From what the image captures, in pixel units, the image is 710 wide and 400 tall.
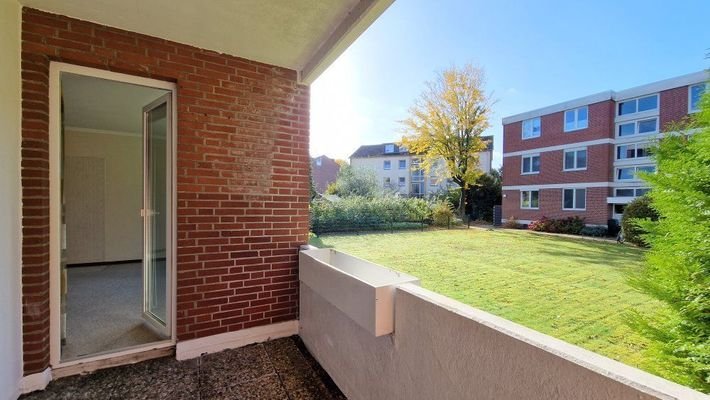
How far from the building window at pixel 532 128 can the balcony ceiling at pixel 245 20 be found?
1911 cm

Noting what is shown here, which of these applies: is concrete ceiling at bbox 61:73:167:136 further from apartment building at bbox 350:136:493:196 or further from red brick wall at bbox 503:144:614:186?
apartment building at bbox 350:136:493:196

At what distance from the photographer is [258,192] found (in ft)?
9.64

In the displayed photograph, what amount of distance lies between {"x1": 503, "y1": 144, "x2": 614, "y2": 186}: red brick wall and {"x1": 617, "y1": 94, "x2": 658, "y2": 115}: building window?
70.4 inches

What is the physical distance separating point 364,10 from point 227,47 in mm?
1346

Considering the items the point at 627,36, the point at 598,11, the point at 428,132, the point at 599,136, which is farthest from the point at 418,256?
the point at 599,136

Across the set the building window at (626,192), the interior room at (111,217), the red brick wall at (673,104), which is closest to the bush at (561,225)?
the building window at (626,192)

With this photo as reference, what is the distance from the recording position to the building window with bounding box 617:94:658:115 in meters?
14.1

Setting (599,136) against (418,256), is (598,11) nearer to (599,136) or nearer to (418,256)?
(418,256)

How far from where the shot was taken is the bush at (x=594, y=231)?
13664mm

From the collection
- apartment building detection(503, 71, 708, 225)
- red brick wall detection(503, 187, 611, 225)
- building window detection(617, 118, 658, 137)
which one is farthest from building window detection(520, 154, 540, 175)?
building window detection(617, 118, 658, 137)

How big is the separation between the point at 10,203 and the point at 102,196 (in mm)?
4663

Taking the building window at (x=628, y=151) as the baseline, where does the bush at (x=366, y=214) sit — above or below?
below

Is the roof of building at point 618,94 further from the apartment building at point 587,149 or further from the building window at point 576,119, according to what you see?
the building window at point 576,119

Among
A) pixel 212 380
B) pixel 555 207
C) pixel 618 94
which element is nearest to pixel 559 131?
pixel 618 94
